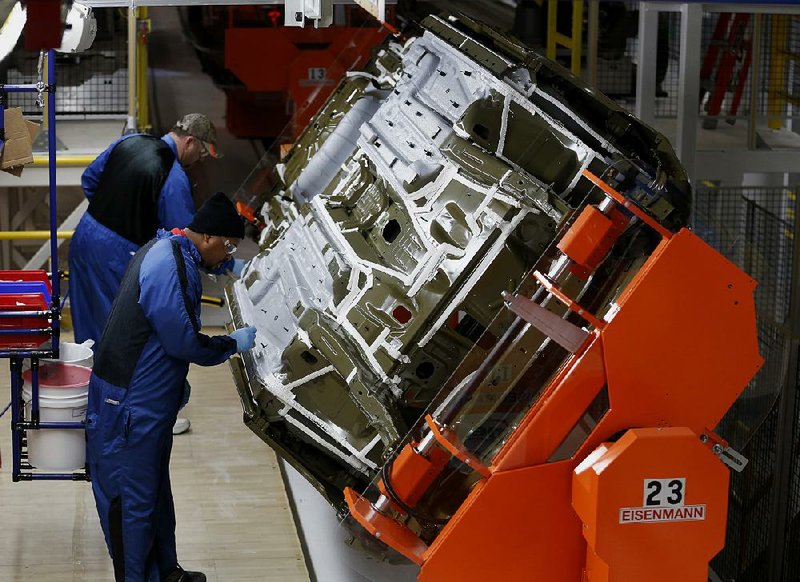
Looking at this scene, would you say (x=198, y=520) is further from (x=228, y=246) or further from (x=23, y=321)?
(x=228, y=246)

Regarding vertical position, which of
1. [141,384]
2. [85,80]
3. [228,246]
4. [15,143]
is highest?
[15,143]

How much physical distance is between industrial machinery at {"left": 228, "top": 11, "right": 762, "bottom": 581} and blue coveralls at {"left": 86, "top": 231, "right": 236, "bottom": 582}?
41 cm

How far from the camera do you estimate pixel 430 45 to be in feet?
17.4

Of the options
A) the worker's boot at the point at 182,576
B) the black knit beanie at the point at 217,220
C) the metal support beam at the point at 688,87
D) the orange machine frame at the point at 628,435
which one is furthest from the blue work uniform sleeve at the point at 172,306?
the metal support beam at the point at 688,87

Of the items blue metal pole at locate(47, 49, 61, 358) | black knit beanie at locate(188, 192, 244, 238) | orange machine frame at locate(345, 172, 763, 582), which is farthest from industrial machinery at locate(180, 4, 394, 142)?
orange machine frame at locate(345, 172, 763, 582)

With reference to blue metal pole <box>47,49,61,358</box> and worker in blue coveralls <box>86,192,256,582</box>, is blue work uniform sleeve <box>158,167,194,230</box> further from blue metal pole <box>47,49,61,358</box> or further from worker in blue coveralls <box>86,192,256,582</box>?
worker in blue coveralls <box>86,192,256,582</box>

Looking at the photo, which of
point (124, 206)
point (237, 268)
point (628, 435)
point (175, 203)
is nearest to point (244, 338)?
point (237, 268)

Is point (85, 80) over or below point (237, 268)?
below

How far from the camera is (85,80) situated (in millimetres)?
9492

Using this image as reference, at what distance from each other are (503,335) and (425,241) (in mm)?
687

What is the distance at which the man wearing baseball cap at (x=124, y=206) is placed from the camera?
6.34m

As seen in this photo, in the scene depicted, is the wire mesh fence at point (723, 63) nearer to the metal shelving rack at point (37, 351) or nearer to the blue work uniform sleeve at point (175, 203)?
the blue work uniform sleeve at point (175, 203)

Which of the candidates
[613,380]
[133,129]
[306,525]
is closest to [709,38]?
[133,129]

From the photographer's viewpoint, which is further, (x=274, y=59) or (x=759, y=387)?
(x=274, y=59)
